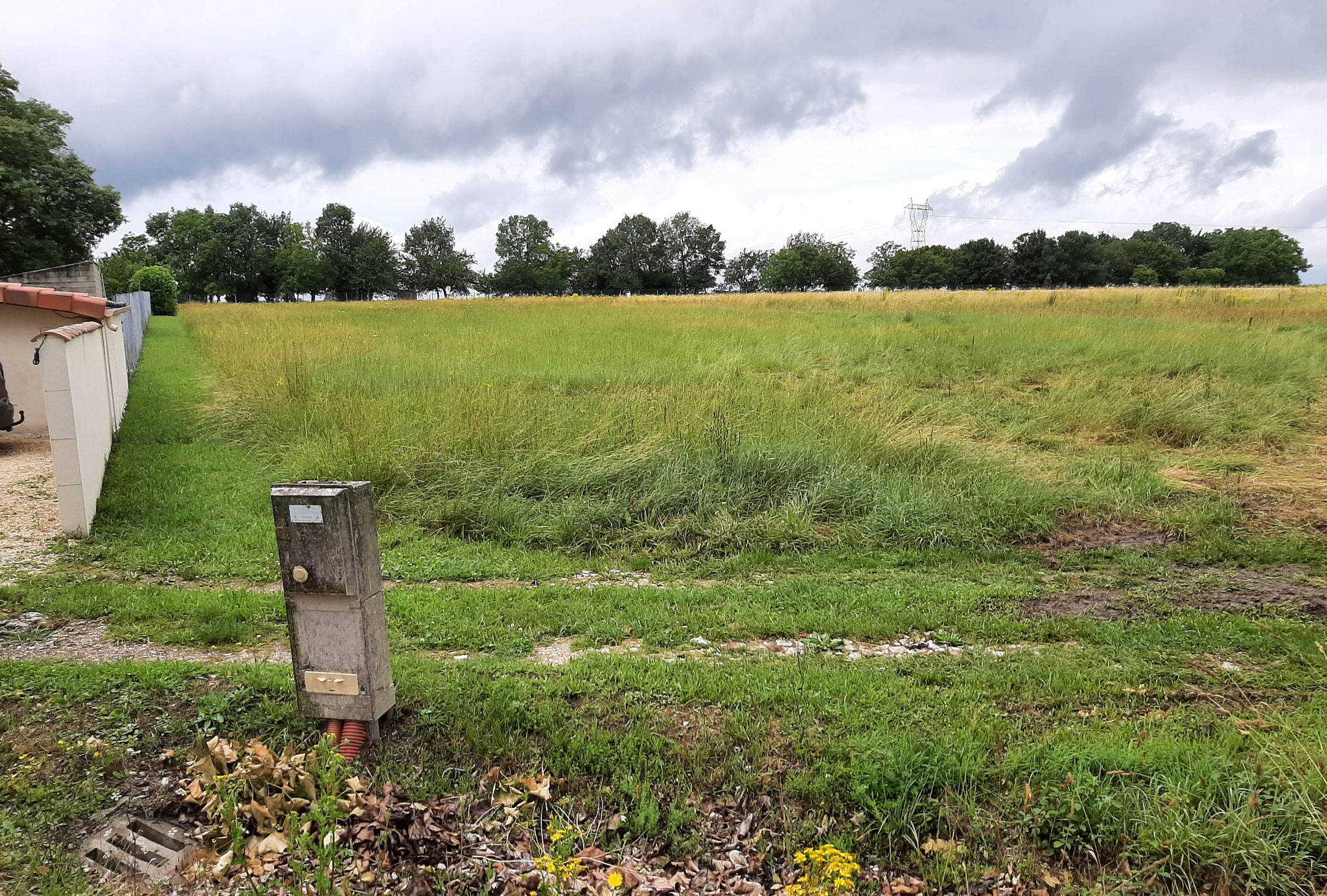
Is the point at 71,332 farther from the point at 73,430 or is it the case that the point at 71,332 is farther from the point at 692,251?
the point at 692,251

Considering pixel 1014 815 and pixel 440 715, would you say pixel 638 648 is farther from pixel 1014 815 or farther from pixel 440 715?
pixel 1014 815

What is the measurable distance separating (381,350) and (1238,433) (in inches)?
647

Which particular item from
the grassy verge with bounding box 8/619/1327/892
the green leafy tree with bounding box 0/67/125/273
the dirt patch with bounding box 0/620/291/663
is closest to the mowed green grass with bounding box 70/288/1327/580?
the dirt patch with bounding box 0/620/291/663

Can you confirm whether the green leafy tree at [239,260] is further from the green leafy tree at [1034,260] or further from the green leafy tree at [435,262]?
the green leafy tree at [1034,260]

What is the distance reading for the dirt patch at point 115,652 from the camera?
4.64 metres

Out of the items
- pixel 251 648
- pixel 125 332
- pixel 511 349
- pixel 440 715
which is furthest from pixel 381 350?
pixel 440 715

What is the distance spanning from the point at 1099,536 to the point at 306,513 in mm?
6929

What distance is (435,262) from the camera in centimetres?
9169

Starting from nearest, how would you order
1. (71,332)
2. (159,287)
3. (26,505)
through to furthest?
1. (71,332)
2. (26,505)
3. (159,287)

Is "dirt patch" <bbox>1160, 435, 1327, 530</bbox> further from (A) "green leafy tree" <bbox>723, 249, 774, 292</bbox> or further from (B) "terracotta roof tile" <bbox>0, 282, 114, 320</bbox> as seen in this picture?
(A) "green leafy tree" <bbox>723, 249, 774, 292</bbox>

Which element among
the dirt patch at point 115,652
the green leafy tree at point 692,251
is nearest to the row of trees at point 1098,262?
the green leafy tree at point 692,251

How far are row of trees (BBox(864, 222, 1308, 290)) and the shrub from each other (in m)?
59.1

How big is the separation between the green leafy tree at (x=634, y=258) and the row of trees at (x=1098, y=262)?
27.9 meters

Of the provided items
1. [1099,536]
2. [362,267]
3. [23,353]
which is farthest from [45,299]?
[362,267]
